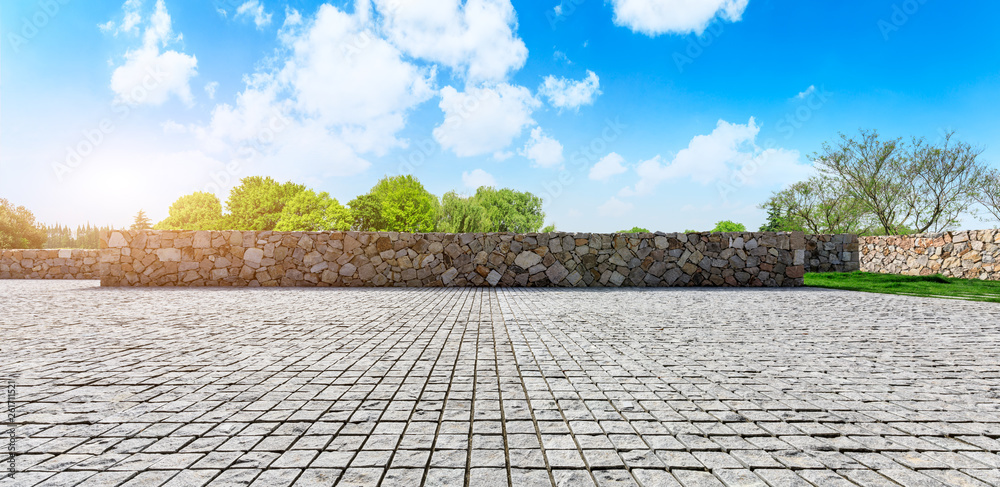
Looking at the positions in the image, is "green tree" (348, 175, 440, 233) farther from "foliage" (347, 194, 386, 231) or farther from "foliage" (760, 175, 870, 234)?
"foliage" (760, 175, 870, 234)

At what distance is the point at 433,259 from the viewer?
500 inches

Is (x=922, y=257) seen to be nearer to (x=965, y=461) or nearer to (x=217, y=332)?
(x=965, y=461)

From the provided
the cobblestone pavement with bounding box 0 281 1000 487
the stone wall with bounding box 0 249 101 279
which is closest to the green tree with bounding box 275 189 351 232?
the stone wall with bounding box 0 249 101 279

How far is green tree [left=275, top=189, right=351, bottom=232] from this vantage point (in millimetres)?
39062

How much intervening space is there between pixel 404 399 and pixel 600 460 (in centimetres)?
133

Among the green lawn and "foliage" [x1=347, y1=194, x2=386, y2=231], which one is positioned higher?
"foliage" [x1=347, y1=194, x2=386, y2=231]

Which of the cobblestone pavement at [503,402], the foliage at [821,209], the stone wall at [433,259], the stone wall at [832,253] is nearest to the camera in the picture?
the cobblestone pavement at [503,402]

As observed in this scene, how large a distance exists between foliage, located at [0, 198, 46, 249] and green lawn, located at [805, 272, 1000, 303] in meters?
48.0

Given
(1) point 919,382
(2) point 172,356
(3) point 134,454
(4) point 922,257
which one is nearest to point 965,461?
(1) point 919,382

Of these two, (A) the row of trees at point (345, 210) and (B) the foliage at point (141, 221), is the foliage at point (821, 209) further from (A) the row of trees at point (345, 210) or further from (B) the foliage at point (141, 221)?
(B) the foliage at point (141, 221)

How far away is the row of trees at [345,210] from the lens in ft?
129

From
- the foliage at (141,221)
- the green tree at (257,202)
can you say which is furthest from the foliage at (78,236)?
the green tree at (257,202)

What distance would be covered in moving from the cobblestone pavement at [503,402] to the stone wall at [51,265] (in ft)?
44.0

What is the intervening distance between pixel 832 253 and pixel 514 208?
3399 centimetres
